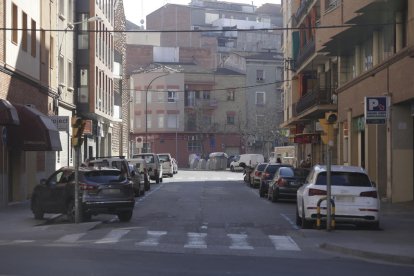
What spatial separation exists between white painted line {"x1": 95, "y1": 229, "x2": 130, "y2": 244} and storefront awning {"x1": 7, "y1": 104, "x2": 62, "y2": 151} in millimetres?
8909

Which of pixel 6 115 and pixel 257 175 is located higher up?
pixel 6 115

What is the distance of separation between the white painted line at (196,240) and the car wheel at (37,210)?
5.60 metres

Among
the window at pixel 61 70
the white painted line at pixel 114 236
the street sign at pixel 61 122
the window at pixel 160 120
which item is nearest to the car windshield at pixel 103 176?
the white painted line at pixel 114 236

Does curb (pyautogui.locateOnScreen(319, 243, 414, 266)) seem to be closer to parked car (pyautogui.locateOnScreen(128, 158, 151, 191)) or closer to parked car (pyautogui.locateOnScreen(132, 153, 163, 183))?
parked car (pyautogui.locateOnScreen(128, 158, 151, 191))

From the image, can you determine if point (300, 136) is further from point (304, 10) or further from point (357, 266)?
point (357, 266)

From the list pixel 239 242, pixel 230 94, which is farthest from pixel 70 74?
pixel 230 94

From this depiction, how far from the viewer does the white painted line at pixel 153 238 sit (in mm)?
15383

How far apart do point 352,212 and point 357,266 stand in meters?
5.69

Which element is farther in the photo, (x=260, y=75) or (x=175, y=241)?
(x=260, y=75)

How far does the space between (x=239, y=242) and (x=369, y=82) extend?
55.1 feet

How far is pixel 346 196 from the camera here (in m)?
17.9

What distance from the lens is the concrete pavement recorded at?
13.7 m

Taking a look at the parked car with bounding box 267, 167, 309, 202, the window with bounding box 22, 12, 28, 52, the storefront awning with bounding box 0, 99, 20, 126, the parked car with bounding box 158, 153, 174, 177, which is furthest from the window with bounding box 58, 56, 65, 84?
the parked car with bounding box 158, 153, 174, 177

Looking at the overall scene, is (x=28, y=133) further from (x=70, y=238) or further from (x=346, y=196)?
(x=346, y=196)
